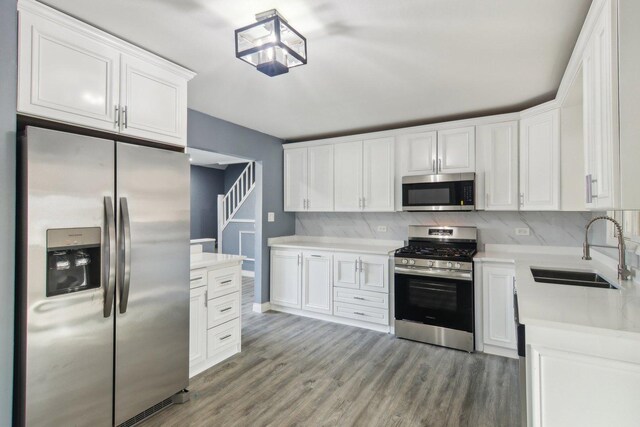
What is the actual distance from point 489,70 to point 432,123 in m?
Answer: 1.36

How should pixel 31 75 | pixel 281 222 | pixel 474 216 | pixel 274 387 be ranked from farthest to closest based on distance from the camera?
pixel 281 222, pixel 474 216, pixel 274 387, pixel 31 75

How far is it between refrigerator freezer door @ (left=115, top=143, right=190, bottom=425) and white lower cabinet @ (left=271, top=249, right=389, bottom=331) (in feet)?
6.42

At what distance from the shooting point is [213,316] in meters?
2.79

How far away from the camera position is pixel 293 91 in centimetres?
288

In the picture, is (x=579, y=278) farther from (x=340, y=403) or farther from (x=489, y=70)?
(x=340, y=403)

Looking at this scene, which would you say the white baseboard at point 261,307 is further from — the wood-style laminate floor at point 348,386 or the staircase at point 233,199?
the staircase at point 233,199

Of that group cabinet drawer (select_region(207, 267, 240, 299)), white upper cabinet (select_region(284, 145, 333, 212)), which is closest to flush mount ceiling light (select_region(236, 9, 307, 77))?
cabinet drawer (select_region(207, 267, 240, 299))

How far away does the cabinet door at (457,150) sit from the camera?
3.46 m

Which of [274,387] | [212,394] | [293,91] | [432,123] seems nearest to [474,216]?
[432,123]

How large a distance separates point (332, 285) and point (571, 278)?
2.34 meters

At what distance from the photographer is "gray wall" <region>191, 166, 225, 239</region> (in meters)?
7.89

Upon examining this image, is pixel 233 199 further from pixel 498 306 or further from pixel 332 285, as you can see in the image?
pixel 498 306

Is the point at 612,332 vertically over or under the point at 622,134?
under

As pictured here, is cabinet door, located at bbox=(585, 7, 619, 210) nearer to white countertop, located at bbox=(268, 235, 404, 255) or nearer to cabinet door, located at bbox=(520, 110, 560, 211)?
cabinet door, located at bbox=(520, 110, 560, 211)
